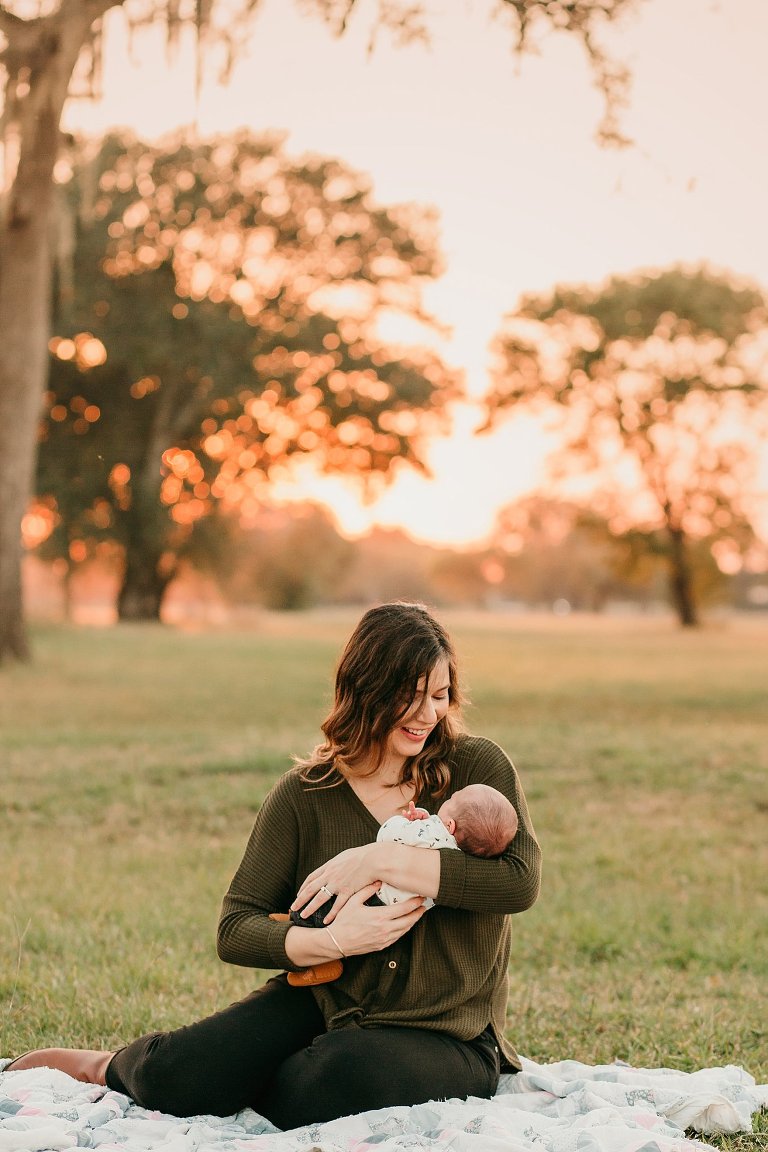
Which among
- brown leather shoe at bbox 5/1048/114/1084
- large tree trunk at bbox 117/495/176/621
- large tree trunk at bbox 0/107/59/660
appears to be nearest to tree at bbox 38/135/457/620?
large tree trunk at bbox 117/495/176/621

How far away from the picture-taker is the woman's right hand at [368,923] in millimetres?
3080

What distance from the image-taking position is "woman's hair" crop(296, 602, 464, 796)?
3.29 m

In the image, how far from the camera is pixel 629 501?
136ft

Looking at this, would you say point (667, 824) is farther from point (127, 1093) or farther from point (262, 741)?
point (127, 1093)

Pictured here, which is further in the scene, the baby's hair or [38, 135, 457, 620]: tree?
[38, 135, 457, 620]: tree

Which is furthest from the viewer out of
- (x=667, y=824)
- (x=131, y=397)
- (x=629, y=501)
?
(x=629, y=501)

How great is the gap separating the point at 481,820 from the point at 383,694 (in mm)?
421

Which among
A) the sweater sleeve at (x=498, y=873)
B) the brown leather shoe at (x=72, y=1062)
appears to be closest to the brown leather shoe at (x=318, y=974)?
the sweater sleeve at (x=498, y=873)

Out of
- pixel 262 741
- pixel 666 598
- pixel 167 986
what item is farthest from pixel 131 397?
pixel 666 598

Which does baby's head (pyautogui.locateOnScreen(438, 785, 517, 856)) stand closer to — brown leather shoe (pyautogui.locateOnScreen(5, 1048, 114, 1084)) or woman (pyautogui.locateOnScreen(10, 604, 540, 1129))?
woman (pyautogui.locateOnScreen(10, 604, 540, 1129))

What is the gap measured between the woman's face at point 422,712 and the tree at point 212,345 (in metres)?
24.8

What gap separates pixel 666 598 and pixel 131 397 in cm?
5770

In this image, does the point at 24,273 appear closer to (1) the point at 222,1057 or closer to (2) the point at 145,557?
(1) the point at 222,1057

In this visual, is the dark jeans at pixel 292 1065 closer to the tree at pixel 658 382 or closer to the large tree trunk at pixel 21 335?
the large tree trunk at pixel 21 335
